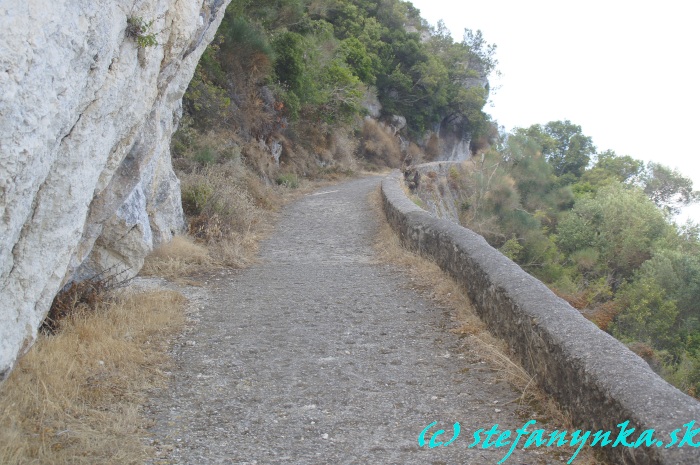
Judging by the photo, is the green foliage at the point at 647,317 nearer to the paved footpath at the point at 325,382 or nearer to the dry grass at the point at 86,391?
the paved footpath at the point at 325,382

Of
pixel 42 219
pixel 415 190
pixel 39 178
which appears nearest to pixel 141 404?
pixel 42 219

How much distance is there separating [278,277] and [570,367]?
4969 millimetres

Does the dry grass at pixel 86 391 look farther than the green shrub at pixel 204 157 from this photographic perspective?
No

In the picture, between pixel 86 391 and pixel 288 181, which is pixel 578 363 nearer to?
pixel 86 391

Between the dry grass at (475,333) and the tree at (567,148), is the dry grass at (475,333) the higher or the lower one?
the lower one

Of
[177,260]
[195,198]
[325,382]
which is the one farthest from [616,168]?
[325,382]

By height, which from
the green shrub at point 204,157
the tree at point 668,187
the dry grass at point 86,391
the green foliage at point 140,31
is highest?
the tree at point 668,187

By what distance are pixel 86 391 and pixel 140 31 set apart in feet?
8.27

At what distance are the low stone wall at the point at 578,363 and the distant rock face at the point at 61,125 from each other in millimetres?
3210

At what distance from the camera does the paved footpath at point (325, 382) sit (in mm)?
3635

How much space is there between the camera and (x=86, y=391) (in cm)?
402

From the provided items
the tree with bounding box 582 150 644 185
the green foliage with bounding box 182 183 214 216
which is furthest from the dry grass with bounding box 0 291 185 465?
the tree with bounding box 582 150 644 185

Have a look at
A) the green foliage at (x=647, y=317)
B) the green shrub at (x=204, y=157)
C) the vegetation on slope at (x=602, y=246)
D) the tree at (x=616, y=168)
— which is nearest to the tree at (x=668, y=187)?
the tree at (x=616, y=168)

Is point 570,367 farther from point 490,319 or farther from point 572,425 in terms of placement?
point 490,319
